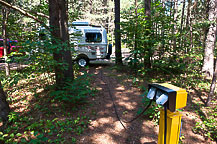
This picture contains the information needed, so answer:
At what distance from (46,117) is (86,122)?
3.69 feet

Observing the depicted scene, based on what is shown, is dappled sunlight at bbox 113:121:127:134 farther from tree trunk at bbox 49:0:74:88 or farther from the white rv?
the white rv

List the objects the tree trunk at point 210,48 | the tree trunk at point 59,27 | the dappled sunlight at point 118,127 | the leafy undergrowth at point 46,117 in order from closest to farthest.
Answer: the leafy undergrowth at point 46,117 → the dappled sunlight at point 118,127 → the tree trunk at point 59,27 → the tree trunk at point 210,48

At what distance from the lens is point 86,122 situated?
376cm

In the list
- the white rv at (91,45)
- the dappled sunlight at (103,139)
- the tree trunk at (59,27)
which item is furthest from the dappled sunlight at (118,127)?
the white rv at (91,45)

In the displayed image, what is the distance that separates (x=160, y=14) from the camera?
6484 millimetres

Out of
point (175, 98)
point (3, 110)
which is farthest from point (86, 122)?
point (175, 98)

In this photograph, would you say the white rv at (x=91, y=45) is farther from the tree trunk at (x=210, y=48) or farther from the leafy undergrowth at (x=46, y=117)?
the tree trunk at (x=210, y=48)

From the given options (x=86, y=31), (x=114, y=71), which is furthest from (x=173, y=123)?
(x=86, y=31)

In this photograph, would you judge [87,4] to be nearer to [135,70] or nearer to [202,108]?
[135,70]

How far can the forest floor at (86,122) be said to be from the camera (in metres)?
3.20

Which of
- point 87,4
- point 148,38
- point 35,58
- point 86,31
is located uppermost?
point 87,4

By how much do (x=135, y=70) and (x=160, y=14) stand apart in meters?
2.94

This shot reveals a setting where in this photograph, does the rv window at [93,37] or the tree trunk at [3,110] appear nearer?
the tree trunk at [3,110]

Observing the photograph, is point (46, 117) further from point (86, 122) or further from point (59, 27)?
point (59, 27)
